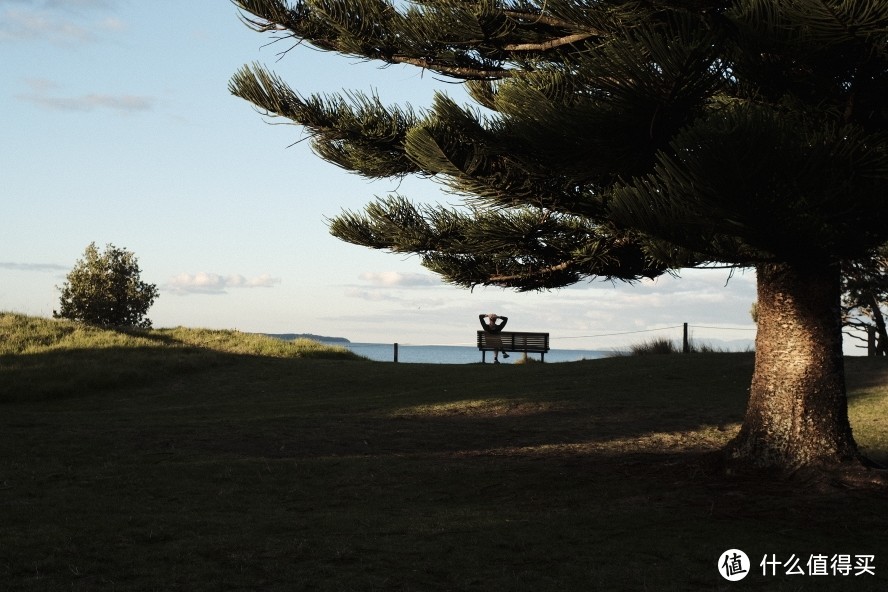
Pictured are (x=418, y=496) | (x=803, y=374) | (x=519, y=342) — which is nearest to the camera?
(x=418, y=496)

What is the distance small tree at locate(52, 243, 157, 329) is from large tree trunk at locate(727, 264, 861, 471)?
35.0 m

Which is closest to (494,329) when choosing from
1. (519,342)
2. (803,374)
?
(519,342)

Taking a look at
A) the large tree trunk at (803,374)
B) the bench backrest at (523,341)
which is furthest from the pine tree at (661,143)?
the bench backrest at (523,341)

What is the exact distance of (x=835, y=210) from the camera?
6809 millimetres

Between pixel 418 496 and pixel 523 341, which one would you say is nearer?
pixel 418 496

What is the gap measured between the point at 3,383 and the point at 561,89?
15.1 m

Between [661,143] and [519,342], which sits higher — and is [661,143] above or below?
above

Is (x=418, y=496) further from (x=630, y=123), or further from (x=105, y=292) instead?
(x=105, y=292)

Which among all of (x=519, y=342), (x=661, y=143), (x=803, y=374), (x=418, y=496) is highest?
(x=661, y=143)

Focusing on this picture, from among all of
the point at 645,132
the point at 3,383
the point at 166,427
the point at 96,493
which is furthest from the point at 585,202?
the point at 3,383

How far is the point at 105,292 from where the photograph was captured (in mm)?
38781

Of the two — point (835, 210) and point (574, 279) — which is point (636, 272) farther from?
point (835, 210)

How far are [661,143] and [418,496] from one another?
3976mm

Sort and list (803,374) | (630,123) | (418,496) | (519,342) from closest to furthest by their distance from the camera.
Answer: (630,123) → (418,496) → (803,374) → (519,342)
